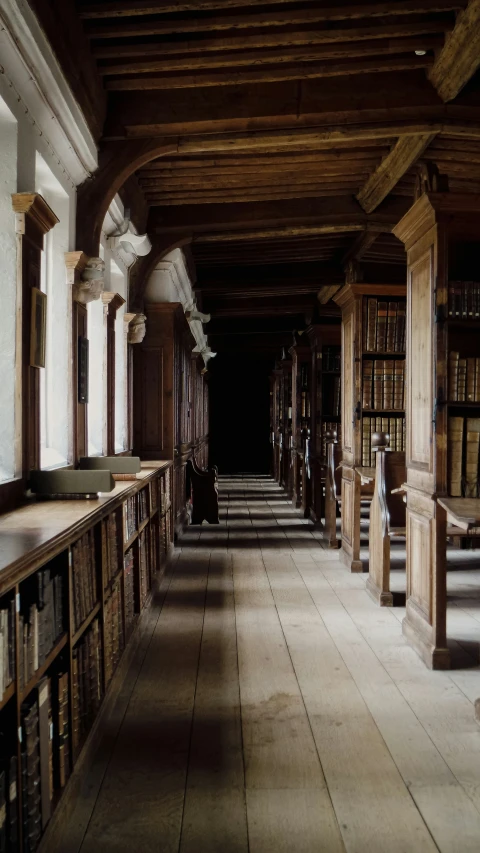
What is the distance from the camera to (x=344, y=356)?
23.3 feet

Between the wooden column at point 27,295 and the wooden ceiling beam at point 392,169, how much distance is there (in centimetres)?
287

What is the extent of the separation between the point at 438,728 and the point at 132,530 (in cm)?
204

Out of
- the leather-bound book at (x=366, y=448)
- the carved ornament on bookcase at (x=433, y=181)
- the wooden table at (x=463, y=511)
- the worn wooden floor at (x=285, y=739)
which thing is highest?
the carved ornament on bookcase at (x=433, y=181)

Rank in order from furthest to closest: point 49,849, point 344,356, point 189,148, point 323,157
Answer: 1. point 344,356
2. point 323,157
3. point 189,148
4. point 49,849

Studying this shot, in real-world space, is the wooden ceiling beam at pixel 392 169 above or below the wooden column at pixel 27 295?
above

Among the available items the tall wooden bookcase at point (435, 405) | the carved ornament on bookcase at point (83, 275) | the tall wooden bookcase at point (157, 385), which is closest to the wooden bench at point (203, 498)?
the tall wooden bookcase at point (157, 385)

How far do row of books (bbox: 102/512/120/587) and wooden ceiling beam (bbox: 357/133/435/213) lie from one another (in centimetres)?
343

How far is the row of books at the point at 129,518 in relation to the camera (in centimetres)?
397

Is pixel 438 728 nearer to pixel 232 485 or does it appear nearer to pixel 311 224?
pixel 311 224

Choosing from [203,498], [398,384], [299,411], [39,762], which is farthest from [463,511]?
[299,411]

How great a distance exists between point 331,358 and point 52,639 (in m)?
7.98

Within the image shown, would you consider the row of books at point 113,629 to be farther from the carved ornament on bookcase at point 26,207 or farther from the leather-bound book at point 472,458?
the leather-bound book at point 472,458

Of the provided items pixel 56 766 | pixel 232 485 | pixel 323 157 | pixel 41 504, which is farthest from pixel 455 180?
pixel 232 485

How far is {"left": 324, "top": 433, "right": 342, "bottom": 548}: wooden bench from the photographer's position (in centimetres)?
749
